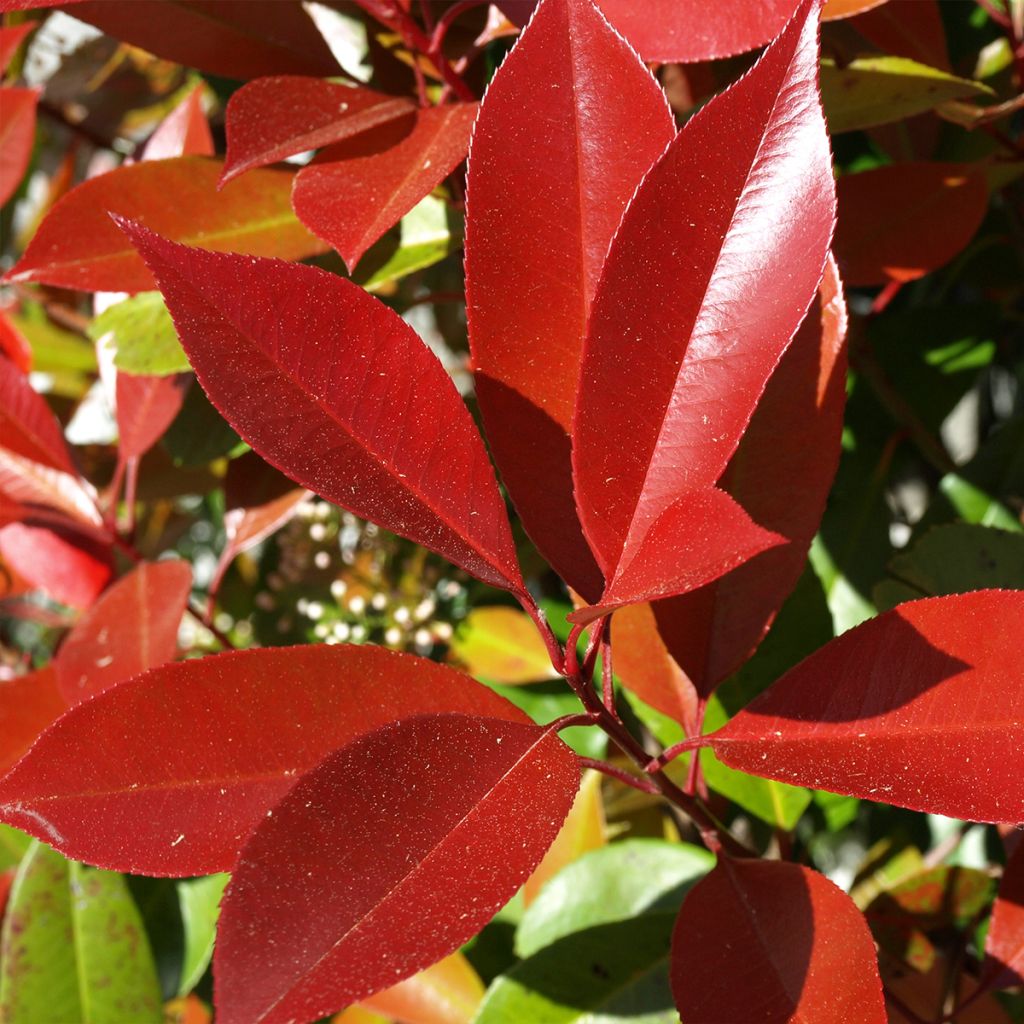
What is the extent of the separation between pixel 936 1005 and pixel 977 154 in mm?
774

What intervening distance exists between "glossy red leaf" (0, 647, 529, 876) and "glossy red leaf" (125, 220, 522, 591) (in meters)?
0.10

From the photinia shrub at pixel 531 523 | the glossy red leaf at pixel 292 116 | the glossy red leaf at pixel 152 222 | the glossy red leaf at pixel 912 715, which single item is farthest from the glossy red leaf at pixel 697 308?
the glossy red leaf at pixel 152 222

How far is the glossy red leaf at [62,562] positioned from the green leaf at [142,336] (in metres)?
0.22

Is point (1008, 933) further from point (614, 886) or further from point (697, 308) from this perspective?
point (697, 308)

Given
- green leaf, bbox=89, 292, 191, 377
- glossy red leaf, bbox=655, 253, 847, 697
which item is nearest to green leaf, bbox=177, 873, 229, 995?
green leaf, bbox=89, 292, 191, 377

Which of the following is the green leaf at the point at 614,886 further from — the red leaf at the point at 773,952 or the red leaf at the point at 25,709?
the red leaf at the point at 25,709

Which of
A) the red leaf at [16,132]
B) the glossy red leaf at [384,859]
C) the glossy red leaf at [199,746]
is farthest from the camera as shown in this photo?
the red leaf at [16,132]

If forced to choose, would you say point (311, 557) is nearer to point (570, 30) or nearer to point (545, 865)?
point (545, 865)

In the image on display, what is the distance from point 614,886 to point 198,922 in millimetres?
438

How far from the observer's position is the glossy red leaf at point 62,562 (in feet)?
3.50

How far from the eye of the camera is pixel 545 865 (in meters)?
1.10

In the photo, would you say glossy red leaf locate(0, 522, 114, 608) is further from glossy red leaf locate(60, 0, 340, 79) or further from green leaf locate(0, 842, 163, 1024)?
glossy red leaf locate(60, 0, 340, 79)

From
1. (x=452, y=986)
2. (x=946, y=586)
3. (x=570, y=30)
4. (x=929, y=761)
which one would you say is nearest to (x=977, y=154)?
(x=946, y=586)

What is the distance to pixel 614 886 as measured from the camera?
954 millimetres
